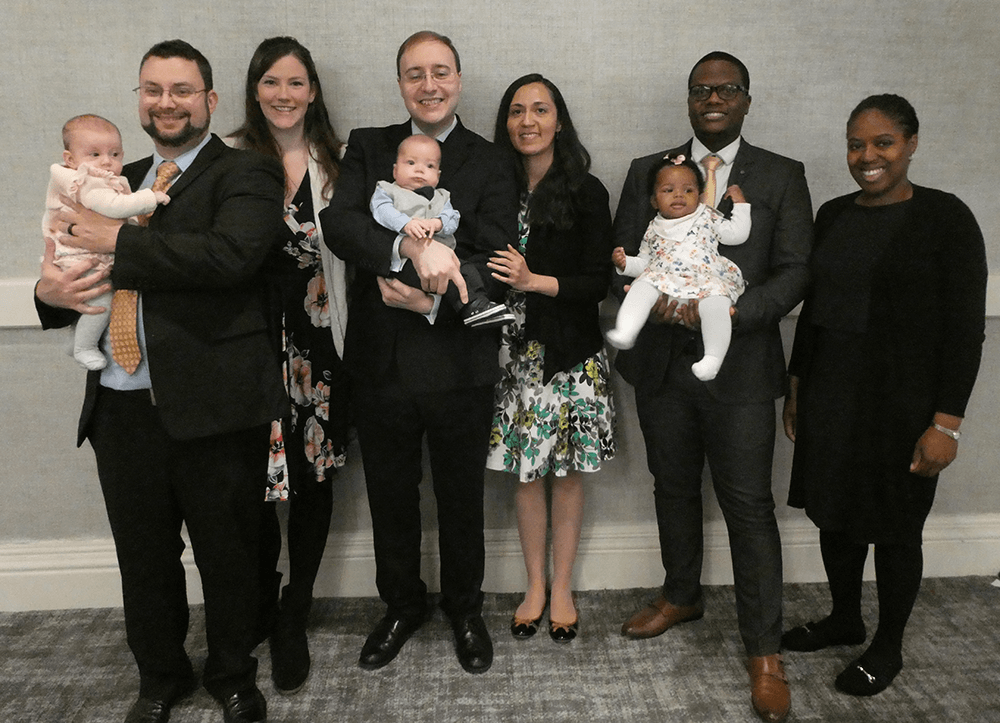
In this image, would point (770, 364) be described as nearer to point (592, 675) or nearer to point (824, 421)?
point (824, 421)

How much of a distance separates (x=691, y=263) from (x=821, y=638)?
51.6 inches

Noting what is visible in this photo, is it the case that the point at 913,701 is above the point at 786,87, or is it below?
below

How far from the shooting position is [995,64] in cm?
264

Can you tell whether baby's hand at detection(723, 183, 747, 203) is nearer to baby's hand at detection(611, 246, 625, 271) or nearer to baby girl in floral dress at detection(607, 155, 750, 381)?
baby girl in floral dress at detection(607, 155, 750, 381)

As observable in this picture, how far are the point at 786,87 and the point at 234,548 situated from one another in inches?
89.3

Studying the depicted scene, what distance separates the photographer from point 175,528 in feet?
6.94

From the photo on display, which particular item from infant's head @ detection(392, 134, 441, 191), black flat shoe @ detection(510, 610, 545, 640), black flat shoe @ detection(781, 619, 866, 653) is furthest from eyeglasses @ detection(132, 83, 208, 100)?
black flat shoe @ detection(781, 619, 866, 653)

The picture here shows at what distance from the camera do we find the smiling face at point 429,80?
2.12 meters

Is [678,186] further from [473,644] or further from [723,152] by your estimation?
[473,644]

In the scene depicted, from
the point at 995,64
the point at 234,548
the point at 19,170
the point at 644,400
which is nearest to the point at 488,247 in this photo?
the point at 644,400

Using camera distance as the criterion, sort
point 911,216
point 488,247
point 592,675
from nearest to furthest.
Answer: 1. point 911,216
2. point 488,247
3. point 592,675

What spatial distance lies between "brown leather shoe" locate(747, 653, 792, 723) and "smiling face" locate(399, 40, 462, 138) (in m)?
1.80

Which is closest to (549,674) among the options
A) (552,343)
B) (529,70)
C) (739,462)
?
(739,462)

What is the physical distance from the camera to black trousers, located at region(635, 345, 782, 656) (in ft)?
7.25
